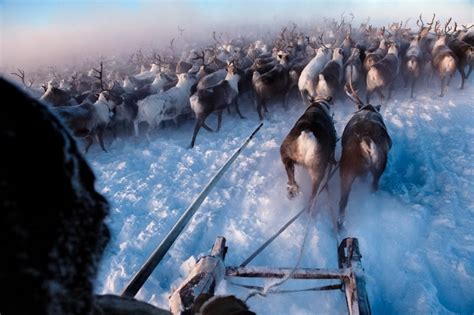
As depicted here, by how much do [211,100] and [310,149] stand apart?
14.6 feet

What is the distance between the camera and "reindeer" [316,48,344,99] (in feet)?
28.8

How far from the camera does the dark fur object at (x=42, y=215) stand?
699 millimetres

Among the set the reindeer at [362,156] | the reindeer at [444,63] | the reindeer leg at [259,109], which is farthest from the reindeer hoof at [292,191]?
the reindeer at [444,63]

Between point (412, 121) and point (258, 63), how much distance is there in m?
5.25

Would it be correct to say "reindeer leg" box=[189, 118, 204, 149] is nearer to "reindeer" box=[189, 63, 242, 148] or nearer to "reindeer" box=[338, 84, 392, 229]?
"reindeer" box=[189, 63, 242, 148]

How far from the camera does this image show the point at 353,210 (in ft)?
15.8

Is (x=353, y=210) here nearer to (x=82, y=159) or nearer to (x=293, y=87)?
(x=82, y=159)

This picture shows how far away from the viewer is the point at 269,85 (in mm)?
9312

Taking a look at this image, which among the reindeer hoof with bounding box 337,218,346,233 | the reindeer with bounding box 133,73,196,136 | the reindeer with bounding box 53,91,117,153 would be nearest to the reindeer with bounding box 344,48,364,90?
the reindeer with bounding box 133,73,196,136

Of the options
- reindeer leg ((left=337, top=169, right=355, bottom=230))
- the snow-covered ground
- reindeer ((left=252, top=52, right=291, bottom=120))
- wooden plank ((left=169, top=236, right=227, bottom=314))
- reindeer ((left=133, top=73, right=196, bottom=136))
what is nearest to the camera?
wooden plank ((left=169, top=236, right=227, bottom=314))

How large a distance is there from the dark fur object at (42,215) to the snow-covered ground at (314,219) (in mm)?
189

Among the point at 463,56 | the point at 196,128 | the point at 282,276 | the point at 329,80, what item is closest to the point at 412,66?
the point at 463,56

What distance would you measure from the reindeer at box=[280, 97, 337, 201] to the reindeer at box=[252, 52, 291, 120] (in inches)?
164

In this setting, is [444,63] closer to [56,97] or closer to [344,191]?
[344,191]
